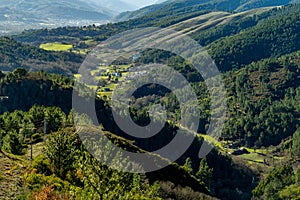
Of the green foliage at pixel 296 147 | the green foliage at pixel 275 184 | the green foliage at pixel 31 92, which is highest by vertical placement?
the green foliage at pixel 31 92

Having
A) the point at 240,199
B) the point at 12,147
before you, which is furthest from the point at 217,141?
the point at 12,147

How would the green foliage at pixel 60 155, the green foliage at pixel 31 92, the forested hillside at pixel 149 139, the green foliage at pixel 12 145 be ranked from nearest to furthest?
the forested hillside at pixel 149 139 < the green foliage at pixel 60 155 < the green foliage at pixel 12 145 < the green foliage at pixel 31 92

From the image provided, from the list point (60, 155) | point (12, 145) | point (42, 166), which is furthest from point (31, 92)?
point (42, 166)

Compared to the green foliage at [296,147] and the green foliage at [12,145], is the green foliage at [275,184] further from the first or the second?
the green foliage at [12,145]

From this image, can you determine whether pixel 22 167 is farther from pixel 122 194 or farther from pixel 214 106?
pixel 214 106

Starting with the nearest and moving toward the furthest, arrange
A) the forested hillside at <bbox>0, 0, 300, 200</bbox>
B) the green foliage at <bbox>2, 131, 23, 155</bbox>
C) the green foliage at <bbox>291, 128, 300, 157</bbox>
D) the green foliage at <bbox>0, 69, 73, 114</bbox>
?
the forested hillside at <bbox>0, 0, 300, 200</bbox>, the green foliage at <bbox>2, 131, 23, 155</bbox>, the green foliage at <bbox>0, 69, 73, 114</bbox>, the green foliage at <bbox>291, 128, 300, 157</bbox>

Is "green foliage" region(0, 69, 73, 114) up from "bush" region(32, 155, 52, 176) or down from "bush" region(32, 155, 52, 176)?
up

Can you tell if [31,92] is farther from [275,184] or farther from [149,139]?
[275,184]

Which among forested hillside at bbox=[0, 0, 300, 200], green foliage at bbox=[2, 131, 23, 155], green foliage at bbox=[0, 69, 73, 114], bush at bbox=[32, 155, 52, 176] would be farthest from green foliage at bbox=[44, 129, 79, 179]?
green foliage at bbox=[0, 69, 73, 114]

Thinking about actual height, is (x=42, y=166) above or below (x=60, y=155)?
below

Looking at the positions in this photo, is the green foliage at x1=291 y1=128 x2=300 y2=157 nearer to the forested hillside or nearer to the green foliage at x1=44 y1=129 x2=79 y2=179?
the forested hillside

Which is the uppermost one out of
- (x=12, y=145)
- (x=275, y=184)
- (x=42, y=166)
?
(x=12, y=145)

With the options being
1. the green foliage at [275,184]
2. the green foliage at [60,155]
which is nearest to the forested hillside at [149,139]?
the green foliage at [60,155]
